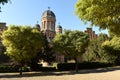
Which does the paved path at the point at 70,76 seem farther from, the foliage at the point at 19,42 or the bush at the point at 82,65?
the bush at the point at 82,65

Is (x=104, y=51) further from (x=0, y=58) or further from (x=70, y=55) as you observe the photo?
(x=0, y=58)

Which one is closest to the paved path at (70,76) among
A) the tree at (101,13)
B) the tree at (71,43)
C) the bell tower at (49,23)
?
the tree at (71,43)

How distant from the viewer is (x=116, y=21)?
1694 cm

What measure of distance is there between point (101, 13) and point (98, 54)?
5093 cm

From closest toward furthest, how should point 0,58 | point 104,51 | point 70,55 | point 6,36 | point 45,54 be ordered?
point 6,36, point 70,55, point 45,54, point 104,51, point 0,58

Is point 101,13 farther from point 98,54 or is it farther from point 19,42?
point 98,54

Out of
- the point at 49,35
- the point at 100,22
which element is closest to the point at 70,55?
the point at 100,22

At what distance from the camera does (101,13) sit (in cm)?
1634

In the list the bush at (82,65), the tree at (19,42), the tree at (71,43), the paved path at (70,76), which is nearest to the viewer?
the paved path at (70,76)

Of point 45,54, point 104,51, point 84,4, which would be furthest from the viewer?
point 104,51

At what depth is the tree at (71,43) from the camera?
4928 centimetres

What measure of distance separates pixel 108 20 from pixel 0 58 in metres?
55.7

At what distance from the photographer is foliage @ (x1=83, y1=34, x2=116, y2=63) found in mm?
63188

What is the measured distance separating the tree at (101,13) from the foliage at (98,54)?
45.4 metres
